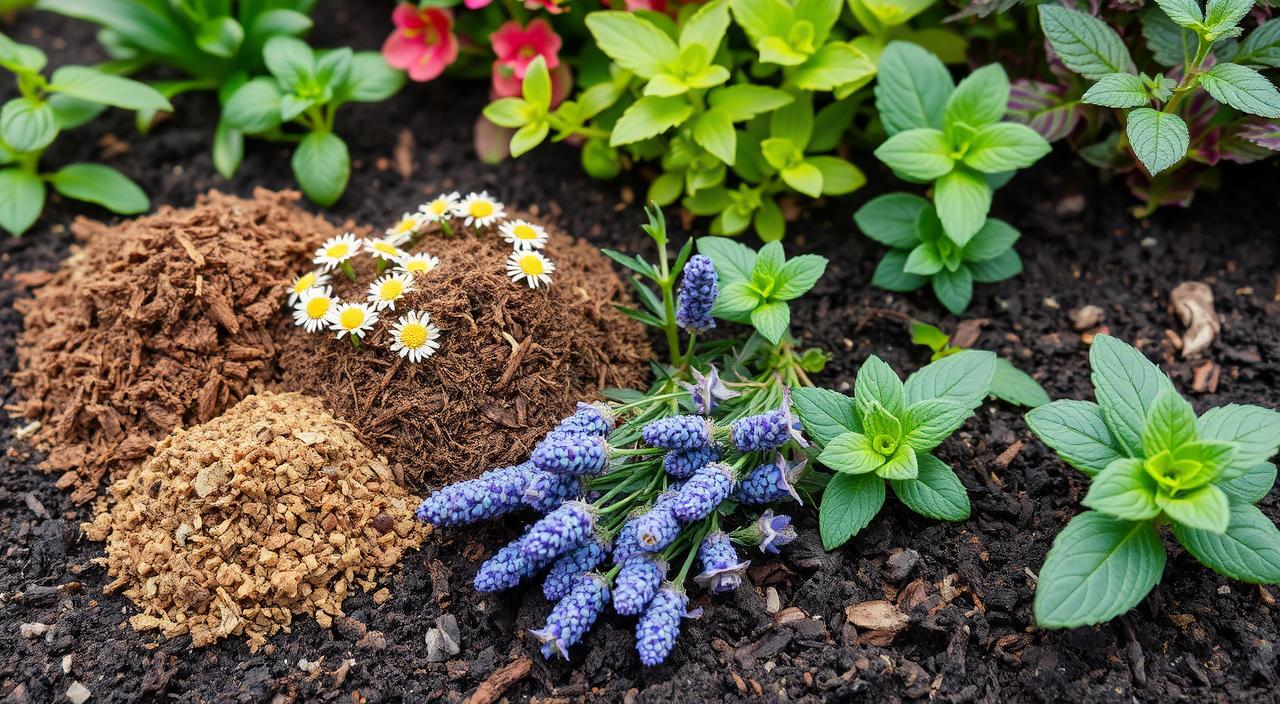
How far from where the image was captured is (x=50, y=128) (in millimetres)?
2680

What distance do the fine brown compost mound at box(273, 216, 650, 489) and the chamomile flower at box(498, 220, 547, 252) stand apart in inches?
2.0

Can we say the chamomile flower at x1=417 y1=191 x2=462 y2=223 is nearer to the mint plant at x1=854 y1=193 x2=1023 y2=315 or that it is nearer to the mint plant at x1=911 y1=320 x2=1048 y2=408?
the mint plant at x1=854 y1=193 x2=1023 y2=315

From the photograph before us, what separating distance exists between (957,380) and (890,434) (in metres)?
0.23

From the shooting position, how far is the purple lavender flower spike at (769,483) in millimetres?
1971

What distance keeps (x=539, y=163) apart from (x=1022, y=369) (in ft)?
5.00

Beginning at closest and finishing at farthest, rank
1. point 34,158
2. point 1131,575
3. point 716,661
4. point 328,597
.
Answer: point 1131,575 < point 716,661 < point 328,597 < point 34,158

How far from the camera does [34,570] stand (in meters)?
2.13

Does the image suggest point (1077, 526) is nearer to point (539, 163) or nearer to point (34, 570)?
point (539, 163)

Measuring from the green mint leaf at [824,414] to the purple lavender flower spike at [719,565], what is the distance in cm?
29

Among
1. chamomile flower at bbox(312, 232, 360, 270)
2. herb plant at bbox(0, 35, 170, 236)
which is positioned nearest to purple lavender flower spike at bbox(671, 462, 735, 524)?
chamomile flower at bbox(312, 232, 360, 270)

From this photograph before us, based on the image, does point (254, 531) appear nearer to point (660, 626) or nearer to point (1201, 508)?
point (660, 626)

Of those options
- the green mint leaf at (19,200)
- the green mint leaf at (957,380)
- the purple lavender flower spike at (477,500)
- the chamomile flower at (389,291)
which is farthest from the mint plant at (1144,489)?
the green mint leaf at (19,200)

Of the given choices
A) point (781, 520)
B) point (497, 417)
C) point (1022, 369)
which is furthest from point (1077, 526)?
point (497, 417)

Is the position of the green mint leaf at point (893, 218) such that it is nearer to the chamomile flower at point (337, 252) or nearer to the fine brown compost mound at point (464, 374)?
the fine brown compost mound at point (464, 374)
